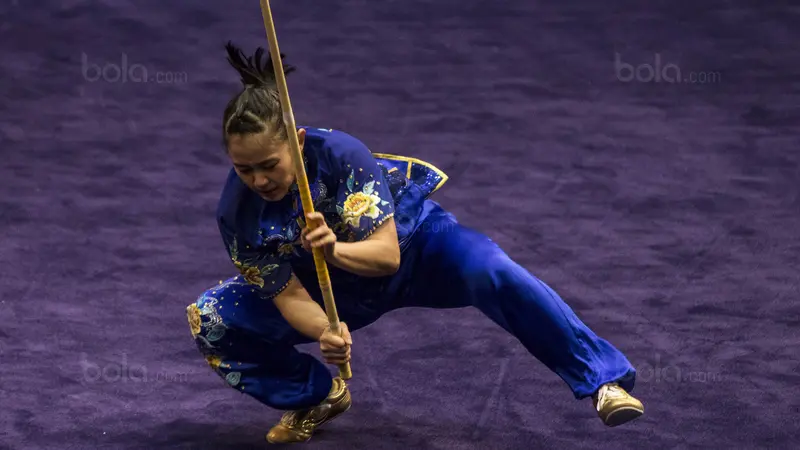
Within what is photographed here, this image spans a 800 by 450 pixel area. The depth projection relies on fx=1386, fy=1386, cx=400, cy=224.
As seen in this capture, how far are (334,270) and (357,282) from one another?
5 cm

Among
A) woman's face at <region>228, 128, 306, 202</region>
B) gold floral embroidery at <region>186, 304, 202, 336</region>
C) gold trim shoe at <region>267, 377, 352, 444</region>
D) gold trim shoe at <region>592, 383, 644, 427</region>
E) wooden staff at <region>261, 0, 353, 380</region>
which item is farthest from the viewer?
gold trim shoe at <region>267, 377, 352, 444</region>

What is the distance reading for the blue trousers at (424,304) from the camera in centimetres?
262

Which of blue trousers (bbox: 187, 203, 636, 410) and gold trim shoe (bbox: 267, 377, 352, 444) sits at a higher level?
blue trousers (bbox: 187, 203, 636, 410)

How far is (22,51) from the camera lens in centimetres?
498

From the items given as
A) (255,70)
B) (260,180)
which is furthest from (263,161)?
(255,70)

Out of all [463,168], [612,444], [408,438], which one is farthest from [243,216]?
[463,168]

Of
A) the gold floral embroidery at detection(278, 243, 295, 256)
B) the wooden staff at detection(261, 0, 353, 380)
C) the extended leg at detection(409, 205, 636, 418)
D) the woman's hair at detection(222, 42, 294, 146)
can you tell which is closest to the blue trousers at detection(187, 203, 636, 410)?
the extended leg at detection(409, 205, 636, 418)

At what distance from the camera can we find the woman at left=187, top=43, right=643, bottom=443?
8.25 ft

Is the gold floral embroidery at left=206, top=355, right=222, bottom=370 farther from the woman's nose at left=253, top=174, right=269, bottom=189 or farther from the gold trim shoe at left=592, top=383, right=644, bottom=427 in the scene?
the gold trim shoe at left=592, top=383, right=644, bottom=427

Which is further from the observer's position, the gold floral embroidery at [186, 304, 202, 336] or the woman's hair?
the gold floral embroidery at [186, 304, 202, 336]

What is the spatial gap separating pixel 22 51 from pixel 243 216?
103 inches

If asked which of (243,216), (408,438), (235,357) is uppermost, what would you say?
(243,216)

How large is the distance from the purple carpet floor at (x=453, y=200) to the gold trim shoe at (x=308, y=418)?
4 centimetres

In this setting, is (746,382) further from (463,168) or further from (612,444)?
(463,168)
